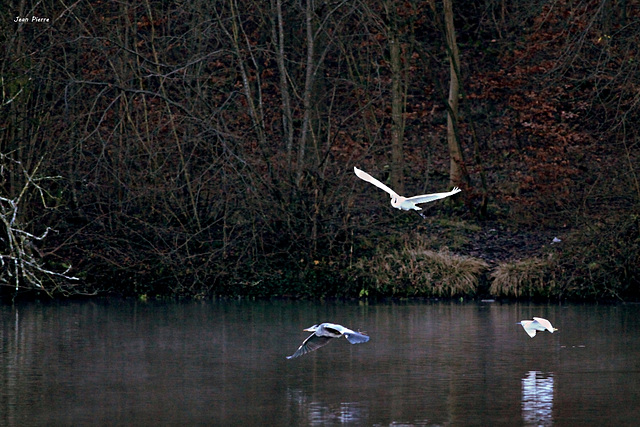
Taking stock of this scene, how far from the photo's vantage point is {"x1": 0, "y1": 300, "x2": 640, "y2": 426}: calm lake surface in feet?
32.6

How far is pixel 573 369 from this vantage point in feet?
40.4

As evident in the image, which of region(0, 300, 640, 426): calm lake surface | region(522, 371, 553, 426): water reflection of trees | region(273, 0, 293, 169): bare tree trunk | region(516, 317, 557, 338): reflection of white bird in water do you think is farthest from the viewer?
region(273, 0, 293, 169): bare tree trunk

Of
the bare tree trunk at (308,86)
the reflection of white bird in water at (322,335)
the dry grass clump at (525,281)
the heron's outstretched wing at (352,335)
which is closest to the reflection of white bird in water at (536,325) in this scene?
the reflection of white bird in water at (322,335)

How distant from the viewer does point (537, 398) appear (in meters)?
10.6

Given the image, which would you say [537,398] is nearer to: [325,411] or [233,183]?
[325,411]

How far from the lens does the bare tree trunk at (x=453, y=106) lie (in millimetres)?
23859

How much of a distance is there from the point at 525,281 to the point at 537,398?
29.7 feet

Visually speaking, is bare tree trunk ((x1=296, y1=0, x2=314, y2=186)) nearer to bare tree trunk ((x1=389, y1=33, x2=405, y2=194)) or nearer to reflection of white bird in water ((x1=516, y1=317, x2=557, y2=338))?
bare tree trunk ((x1=389, y1=33, x2=405, y2=194))

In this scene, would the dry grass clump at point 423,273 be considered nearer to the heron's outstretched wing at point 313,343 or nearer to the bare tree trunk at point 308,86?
the bare tree trunk at point 308,86

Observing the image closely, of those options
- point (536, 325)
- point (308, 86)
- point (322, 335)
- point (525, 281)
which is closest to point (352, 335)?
point (322, 335)

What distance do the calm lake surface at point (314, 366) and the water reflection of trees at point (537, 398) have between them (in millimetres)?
19

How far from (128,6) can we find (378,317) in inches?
311

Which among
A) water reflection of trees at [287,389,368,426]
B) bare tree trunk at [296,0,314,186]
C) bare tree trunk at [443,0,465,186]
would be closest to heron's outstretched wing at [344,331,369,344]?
water reflection of trees at [287,389,368,426]

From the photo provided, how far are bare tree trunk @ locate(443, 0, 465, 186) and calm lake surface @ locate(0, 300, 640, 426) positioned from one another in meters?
5.95
